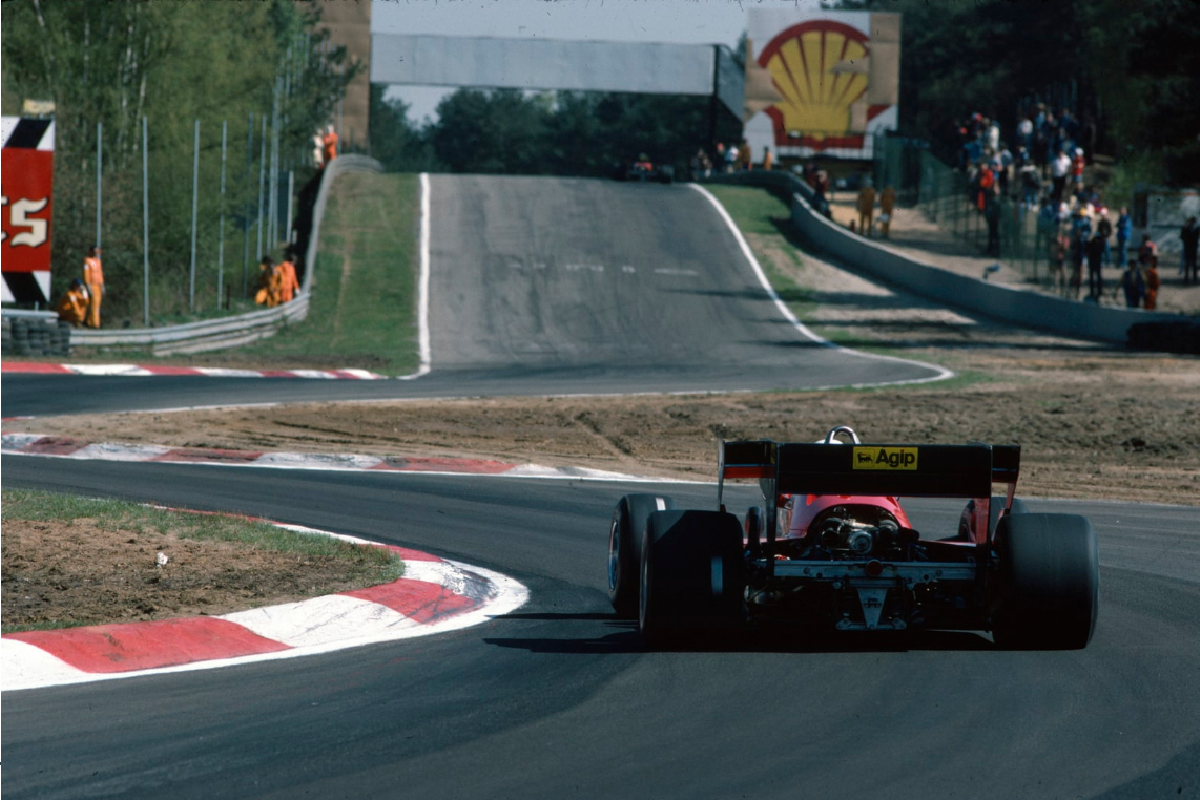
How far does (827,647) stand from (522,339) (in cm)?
2800

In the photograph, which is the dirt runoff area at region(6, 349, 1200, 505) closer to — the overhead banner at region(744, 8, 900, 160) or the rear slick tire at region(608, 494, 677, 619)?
the rear slick tire at region(608, 494, 677, 619)

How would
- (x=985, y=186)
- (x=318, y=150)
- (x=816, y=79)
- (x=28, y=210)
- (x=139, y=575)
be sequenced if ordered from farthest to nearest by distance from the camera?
(x=816, y=79), (x=318, y=150), (x=985, y=186), (x=28, y=210), (x=139, y=575)

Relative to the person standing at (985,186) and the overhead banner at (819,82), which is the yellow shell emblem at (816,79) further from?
the person standing at (985,186)

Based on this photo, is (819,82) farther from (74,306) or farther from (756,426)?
(756,426)

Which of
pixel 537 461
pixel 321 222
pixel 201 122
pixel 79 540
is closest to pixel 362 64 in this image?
pixel 321 222

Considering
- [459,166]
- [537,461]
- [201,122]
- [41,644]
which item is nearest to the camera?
[41,644]

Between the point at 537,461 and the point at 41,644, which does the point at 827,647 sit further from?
the point at 537,461

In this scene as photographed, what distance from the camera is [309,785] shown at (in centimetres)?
488

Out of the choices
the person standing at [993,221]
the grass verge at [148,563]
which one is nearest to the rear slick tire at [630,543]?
the grass verge at [148,563]

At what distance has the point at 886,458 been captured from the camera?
756 cm

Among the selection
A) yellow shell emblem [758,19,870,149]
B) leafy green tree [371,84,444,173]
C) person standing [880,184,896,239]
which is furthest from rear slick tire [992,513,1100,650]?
leafy green tree [371,84,444,173]

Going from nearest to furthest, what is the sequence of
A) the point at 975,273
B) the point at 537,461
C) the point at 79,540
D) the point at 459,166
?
the point at 79,540 → the point at 537,461 → the point at 975,273 → the point at 459,166

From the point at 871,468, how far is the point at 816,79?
6282 cm

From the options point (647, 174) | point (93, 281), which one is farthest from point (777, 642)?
point (647, 174)
